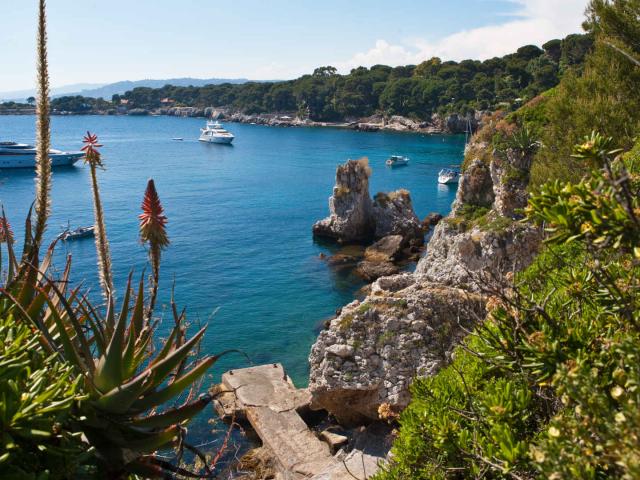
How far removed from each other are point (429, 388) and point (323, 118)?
466 ft

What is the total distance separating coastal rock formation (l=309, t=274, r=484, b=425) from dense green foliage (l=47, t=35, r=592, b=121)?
303 feet

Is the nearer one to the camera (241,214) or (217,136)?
(241,214)

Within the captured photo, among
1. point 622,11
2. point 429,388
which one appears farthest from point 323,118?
point 429,388

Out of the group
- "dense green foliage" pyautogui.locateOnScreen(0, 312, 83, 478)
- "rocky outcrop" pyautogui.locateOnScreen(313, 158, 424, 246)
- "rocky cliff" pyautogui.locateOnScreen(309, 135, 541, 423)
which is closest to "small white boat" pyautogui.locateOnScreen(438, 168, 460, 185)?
"rocky outcrop" pyautogui.locateOnScreen(313, 158, 424, 246)

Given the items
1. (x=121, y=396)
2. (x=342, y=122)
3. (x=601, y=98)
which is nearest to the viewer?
(x=121, y=396)

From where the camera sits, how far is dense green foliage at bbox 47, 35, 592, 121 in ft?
371

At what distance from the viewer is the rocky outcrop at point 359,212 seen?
155 feet

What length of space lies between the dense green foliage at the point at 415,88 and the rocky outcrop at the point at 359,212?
207 ft

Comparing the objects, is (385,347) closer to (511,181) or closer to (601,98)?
(601,98)

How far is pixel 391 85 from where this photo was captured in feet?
458

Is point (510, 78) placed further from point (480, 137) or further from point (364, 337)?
point (364, 337)

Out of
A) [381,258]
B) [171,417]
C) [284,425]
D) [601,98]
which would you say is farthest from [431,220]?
[171,417]

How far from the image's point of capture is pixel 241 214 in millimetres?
55781

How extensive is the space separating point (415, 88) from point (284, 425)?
411 feet
